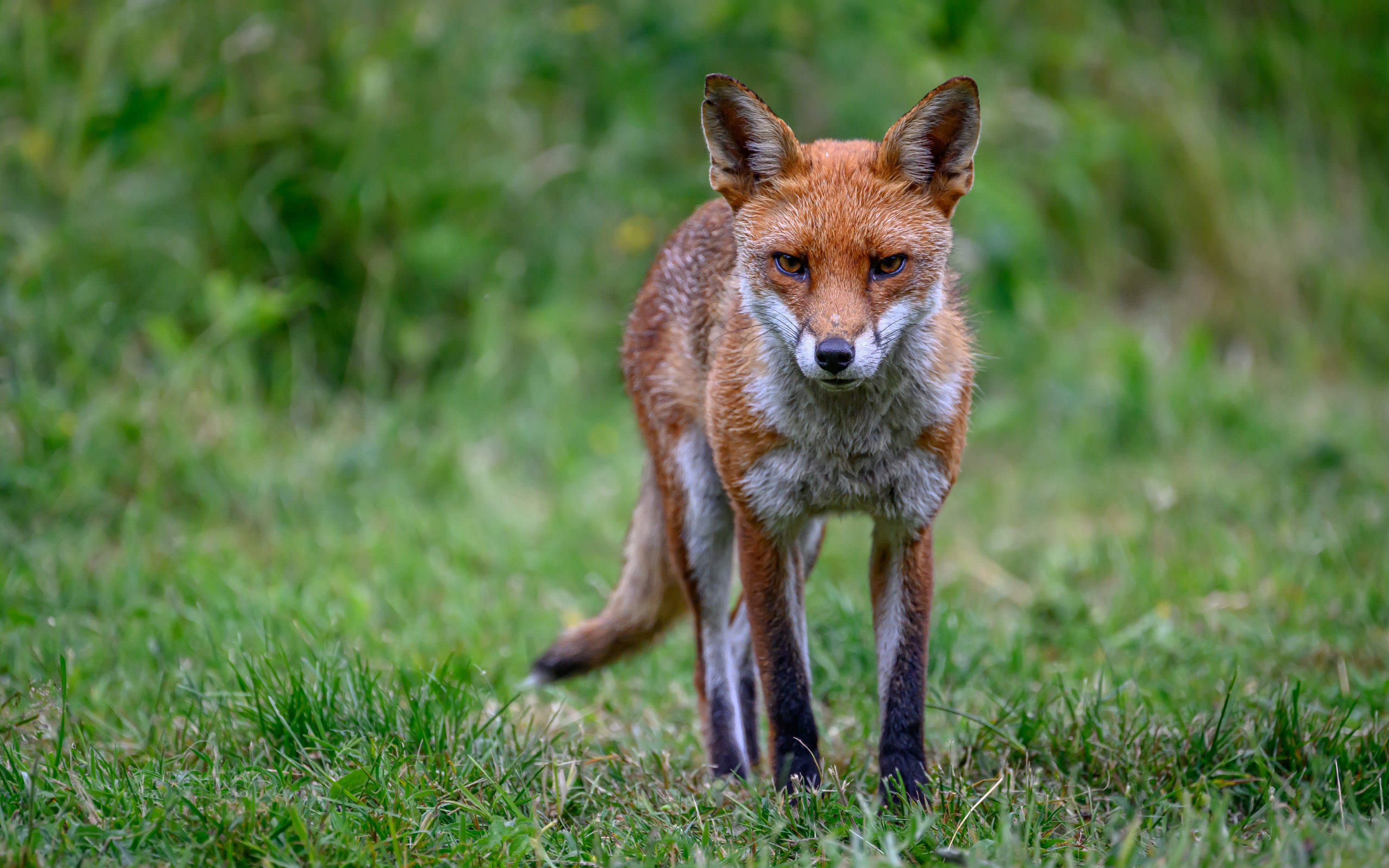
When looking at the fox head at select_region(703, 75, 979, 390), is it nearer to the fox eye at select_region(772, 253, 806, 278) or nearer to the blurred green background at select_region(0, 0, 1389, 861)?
the fox eye at select_region(772, 253, 806, 278)

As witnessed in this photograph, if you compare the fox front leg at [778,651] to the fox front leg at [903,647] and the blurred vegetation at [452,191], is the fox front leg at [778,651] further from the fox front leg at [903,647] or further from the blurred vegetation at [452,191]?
the blurred vegetation at [452,191]

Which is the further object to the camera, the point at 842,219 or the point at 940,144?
the point at 940,144

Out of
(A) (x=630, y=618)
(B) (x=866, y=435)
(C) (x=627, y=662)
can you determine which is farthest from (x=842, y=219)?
(C) (x=627, y=662)

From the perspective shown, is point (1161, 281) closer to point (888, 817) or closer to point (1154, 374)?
point (1154, 374)

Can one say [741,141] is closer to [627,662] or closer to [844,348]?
[844,348]

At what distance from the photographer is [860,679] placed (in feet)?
12.9

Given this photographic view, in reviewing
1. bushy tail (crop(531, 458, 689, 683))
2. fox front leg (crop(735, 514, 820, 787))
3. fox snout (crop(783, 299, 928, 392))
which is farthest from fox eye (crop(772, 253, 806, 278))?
bushy tail (crop(531, 458, 689, 683))

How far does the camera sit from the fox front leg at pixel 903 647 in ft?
9.93

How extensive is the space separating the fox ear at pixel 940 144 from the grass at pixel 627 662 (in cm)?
143

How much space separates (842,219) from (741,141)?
0.43m

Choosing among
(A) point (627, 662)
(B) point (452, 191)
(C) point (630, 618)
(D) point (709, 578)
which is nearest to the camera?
(D) point (709, 578)

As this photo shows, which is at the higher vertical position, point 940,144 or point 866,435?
point 940,144

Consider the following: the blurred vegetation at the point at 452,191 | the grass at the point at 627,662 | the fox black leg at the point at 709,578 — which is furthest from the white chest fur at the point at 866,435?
the blurred vegetation at the point at 452,191

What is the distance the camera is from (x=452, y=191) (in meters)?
6.73
